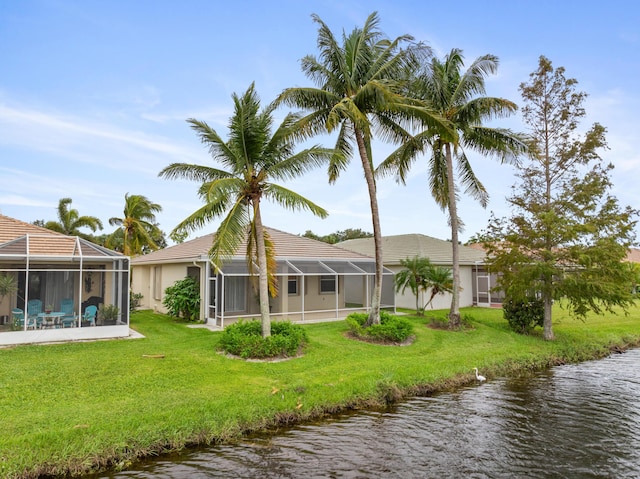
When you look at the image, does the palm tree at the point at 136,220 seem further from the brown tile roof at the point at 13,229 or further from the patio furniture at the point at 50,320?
the patio furniture at the point at 50,320

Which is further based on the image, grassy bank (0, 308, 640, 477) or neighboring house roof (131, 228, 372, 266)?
neighboring house roof (131, 228, 372, 266)

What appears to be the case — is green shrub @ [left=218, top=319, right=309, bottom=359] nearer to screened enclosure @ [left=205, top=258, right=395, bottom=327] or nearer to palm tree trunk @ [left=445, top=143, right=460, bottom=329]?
screened enclosure @ [left=205, top=258, right=395, bottom=327]

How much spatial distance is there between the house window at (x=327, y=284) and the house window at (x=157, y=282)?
29.7ft

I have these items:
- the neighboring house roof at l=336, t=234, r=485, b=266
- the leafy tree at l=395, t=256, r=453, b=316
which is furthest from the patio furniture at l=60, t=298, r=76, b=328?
the neighboring house roof at l=336, t=234, r=485, b=266

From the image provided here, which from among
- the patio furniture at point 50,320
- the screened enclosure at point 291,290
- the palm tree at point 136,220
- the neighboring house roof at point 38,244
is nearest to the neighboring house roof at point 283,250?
the screened enclosure at point 291,290

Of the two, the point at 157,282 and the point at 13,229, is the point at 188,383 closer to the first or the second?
the point at 13,229

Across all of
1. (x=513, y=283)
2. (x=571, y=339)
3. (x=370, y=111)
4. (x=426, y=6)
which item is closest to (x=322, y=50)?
(x=370, y=111)

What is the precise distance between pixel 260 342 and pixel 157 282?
1324 cm

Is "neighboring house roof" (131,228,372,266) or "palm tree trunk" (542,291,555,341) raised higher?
"neighboring house roof" (131,228,372,266)

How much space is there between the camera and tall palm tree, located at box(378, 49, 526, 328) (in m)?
16.3

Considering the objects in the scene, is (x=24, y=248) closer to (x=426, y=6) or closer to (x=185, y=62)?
(x=185, y=62)

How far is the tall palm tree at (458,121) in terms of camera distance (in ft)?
53.4

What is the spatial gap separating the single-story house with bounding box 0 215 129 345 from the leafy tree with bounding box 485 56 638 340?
579 inches

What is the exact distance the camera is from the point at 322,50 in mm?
14703
